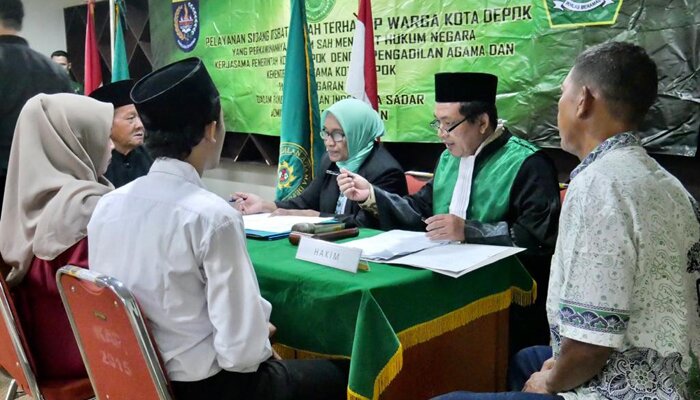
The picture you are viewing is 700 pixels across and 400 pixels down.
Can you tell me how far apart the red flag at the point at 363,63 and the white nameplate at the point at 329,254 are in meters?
1.75

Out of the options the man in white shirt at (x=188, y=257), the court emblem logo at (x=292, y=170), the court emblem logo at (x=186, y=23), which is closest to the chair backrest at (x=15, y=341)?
the man in white shirt at (x=188, y=257)

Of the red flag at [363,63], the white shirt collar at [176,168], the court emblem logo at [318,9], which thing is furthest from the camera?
the court emblem logo at [318,9]

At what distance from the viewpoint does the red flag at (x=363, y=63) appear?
10.5 ft

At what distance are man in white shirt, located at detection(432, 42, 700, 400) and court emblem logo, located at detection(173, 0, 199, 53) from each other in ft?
12.5

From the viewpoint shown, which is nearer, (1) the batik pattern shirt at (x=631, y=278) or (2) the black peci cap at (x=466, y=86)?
(1) the batik pattern shirt at (x=631, y=278)

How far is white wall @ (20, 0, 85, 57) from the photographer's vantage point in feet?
18.7

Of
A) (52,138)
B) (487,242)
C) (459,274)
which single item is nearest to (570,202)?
(459,274)

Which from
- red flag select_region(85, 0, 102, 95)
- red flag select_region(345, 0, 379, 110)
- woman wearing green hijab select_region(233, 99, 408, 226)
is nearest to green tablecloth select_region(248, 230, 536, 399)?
woman wearing green hijab select_region(233, 99, 408, 226)

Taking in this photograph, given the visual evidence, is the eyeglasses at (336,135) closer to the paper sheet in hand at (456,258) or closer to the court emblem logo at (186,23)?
the paper sheet in hand at (456,258)

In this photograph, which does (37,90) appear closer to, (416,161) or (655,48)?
(416,161)

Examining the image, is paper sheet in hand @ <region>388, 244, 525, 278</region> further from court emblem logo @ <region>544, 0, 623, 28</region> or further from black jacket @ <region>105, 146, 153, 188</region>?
black jacket @ <region>105, 146, 153, 188</region>

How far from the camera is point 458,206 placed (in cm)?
224

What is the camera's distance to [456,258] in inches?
63.2

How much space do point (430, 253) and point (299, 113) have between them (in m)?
1.86
